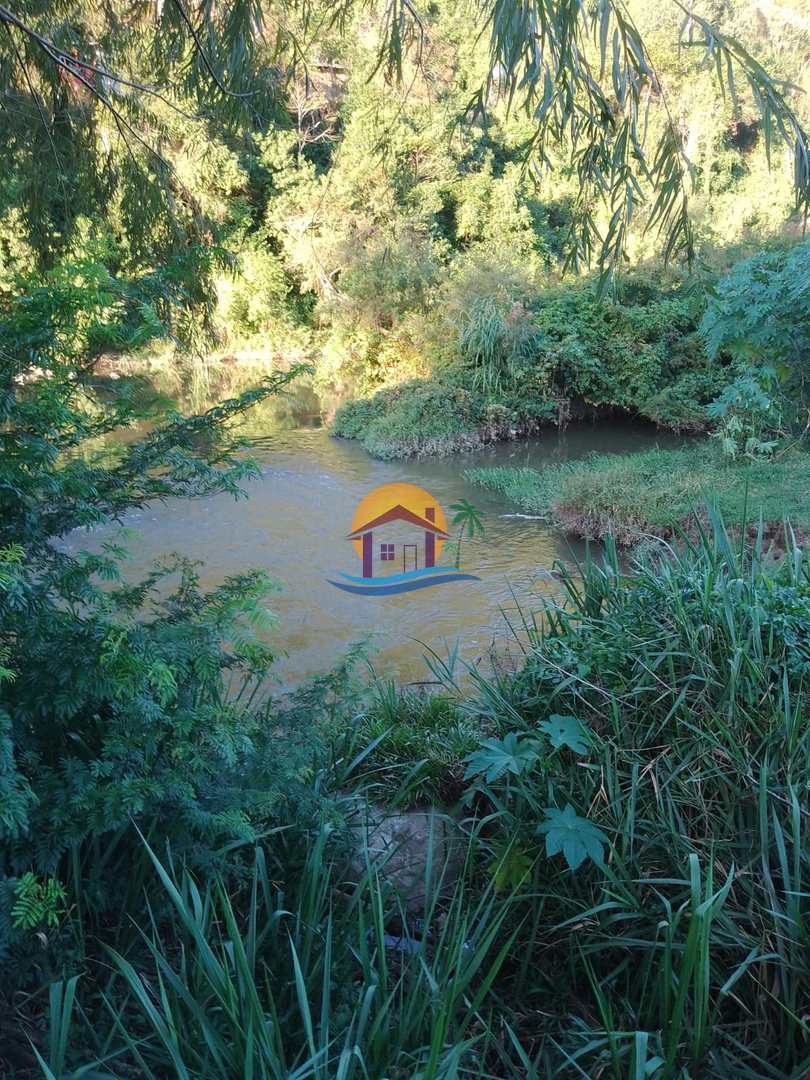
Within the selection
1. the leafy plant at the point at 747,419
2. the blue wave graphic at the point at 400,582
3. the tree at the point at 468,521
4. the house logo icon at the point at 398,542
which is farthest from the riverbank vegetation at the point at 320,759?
the leafy plant at the point at 747,419

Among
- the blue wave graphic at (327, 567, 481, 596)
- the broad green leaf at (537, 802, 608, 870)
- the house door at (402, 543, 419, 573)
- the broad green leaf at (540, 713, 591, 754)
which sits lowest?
the blue wave graphic at (327, 567, 481, 596)

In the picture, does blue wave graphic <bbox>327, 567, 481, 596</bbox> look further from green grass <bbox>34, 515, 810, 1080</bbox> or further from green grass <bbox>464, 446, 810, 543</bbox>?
green grass <bbox>34, 515, 810, 1080</bbox>

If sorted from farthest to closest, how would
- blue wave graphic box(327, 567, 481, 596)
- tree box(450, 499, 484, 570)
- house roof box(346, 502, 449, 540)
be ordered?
tree box(450, 499, 484, 570)
house roof box(346, 502, 449, 540)
blue wave graphic box(327, 567, 481, 596)

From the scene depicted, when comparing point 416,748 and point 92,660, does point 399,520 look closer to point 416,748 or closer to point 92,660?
point 416,748

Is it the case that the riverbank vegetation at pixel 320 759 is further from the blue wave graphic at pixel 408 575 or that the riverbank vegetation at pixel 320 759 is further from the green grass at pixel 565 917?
the blue wave graphic at pixel 408 575

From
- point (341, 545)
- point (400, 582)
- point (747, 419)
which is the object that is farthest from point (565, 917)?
point (747, 419)

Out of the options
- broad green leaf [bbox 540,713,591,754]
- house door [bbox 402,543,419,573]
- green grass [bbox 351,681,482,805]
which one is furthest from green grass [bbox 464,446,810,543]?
broad green leaf [bbox 540,713,591,754]
